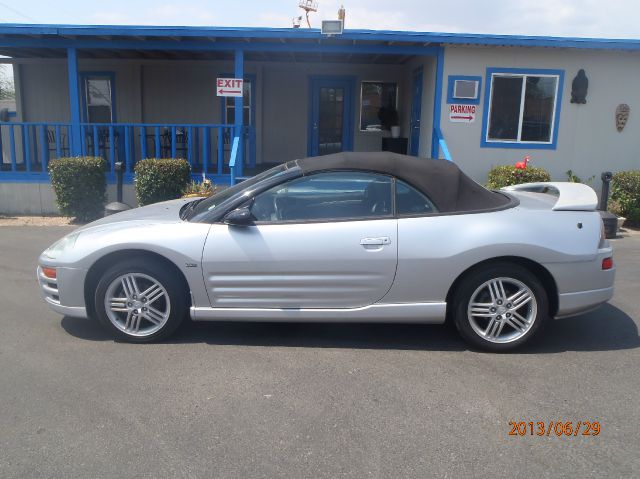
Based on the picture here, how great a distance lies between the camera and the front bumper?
14.2 ft

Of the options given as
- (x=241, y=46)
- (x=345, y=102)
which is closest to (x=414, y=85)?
(x=345, y=102)

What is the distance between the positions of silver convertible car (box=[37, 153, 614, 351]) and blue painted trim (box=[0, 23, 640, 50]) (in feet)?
20.6

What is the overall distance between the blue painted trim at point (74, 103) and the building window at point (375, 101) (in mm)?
6654

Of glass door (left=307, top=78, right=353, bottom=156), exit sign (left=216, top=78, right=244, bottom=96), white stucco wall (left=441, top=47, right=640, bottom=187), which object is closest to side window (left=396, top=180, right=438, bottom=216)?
exit sign (left=216, top=78, right=244, bottom=96)

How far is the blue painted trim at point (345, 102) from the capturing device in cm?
1398

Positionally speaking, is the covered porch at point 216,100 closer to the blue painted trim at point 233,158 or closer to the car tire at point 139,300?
the blue painted trim at point 233,158

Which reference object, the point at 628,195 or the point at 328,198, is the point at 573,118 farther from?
the point at 328,198

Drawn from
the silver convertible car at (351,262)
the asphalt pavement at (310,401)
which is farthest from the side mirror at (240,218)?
the asphalt pavement at (310,401)

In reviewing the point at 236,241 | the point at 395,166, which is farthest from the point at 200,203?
the point at 395,166

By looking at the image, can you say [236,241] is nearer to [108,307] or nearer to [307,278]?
[307,278]

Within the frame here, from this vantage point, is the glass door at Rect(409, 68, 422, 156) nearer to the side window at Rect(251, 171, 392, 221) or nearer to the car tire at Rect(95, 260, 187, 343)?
the side window at Rect(251, 171, 392, 221)

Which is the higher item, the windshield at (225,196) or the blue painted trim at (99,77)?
the blue painted trim at (99,77)

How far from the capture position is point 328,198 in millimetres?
4492

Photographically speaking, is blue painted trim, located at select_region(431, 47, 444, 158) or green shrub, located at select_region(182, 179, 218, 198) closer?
green shrub, located at select_region(182, 179, 218, 198)
